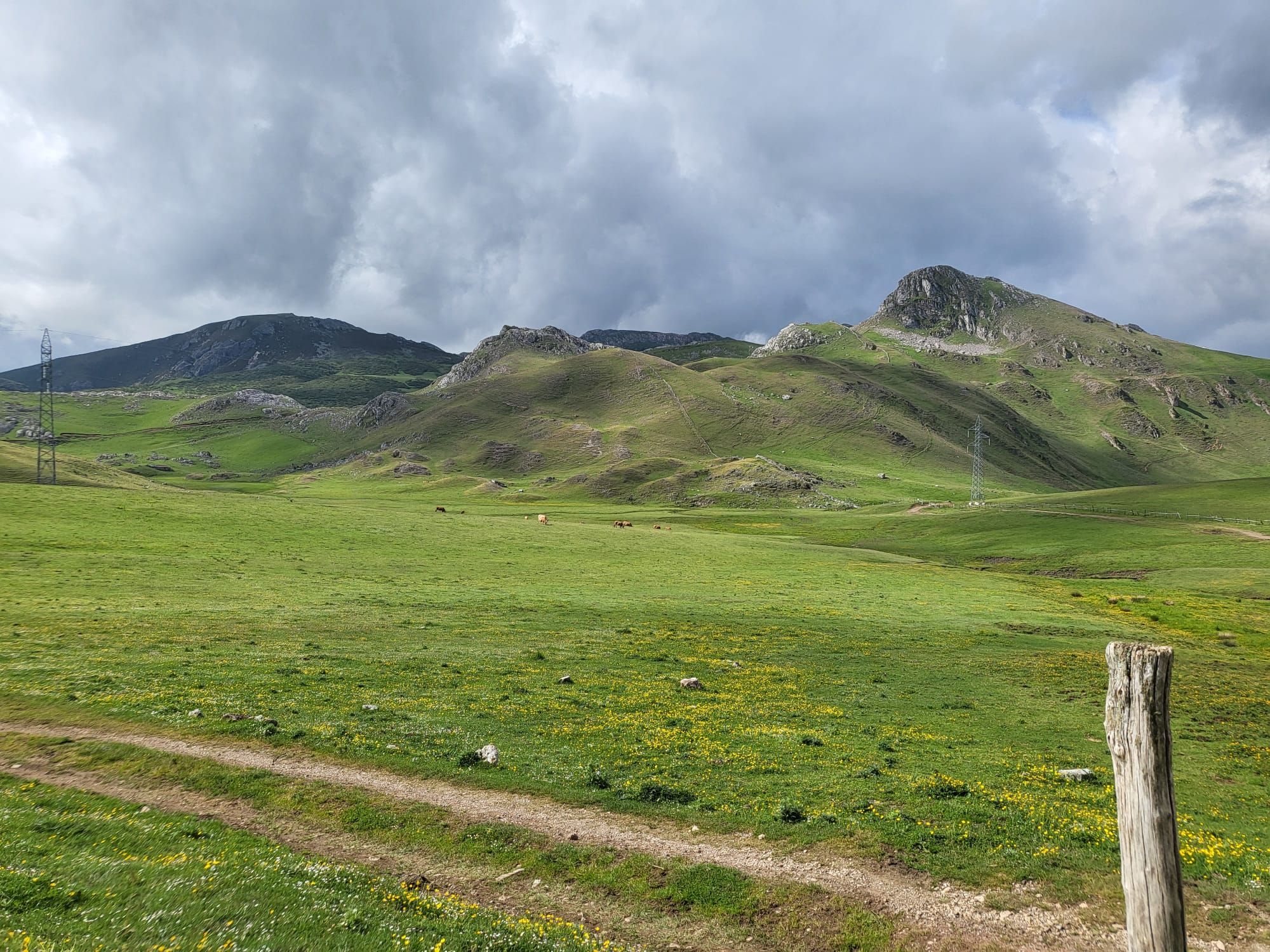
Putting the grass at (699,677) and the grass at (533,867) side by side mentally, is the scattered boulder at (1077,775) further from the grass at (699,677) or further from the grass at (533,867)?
the grass at (533,867)

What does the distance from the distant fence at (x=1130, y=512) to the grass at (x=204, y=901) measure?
5423 inches

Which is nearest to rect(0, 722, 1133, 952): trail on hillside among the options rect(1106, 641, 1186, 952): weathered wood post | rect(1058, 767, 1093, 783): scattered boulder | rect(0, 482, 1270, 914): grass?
rect(0, 482, 1270, 914): grass

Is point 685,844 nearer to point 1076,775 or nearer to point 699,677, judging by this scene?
point 1076,775

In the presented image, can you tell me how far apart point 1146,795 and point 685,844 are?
10.4 m

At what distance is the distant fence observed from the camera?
109 meters

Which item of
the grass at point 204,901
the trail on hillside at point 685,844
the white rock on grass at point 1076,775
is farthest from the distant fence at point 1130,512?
the grass at point 204,901

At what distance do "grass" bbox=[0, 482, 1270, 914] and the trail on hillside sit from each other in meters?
0.82

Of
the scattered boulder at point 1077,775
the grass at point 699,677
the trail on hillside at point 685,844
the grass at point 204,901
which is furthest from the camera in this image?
the scattered boulder at point 1077,775

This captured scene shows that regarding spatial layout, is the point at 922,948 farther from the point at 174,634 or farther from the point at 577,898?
the point at 174,634

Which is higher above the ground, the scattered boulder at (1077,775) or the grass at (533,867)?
the grass at (533,867)

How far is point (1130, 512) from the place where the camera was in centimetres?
12156

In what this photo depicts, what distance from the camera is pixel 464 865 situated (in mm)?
14617

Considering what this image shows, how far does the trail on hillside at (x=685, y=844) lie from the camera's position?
12898 mm

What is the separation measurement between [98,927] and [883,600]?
58140mm
